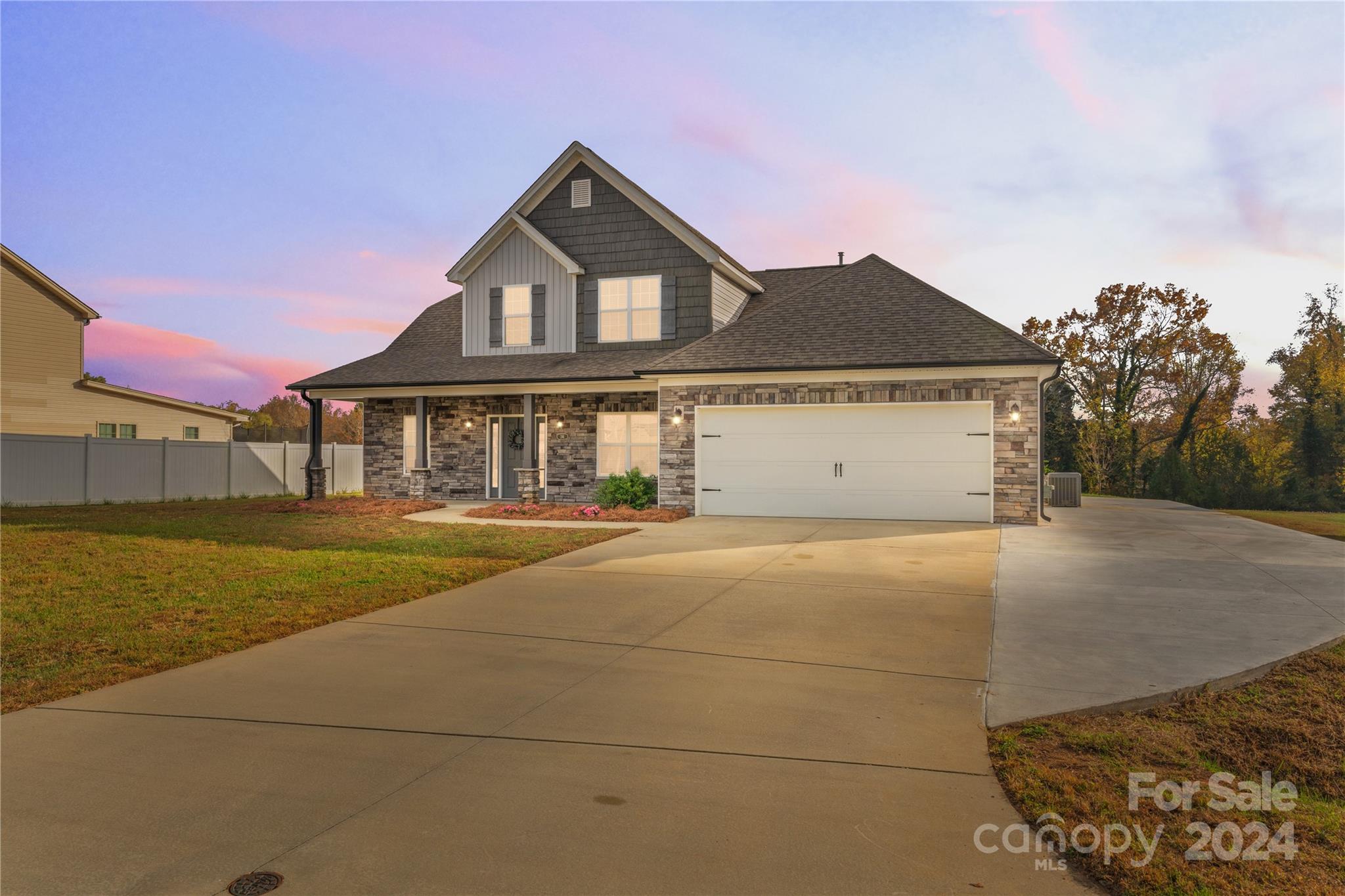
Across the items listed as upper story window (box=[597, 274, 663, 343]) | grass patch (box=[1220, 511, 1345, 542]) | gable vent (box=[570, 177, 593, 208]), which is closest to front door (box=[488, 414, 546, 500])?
upper story window (box=[597, 274, 663, 343])

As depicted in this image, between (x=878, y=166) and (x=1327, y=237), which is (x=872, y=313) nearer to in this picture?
(x=878, y=166)

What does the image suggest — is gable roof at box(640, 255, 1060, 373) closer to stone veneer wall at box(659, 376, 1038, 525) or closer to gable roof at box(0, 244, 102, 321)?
stone veneer wall at box(659, 376, 1038, 525)

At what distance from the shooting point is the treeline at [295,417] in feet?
180

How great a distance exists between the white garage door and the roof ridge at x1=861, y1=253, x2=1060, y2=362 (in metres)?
1.45

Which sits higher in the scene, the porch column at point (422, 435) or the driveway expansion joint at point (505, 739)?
the porch column at point (422, 435)

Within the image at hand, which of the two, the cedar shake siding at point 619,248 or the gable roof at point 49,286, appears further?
the gable roof at point 49,286

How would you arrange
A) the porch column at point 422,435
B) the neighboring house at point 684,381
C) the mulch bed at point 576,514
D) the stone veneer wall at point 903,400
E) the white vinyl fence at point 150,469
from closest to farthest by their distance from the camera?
the stone veneer wall at point 903,400
the neighboring house at point 684,381
the mulch bed at point 576,514
the white vinyl fence at point 150,469
the porch column at point 422,435

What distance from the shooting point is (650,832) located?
3074 mm

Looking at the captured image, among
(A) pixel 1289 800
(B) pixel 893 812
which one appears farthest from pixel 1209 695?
(B) pixel 893 812

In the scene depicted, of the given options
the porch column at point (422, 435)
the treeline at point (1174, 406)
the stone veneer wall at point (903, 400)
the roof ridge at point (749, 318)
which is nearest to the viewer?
the stone veneer wall at point (903, 400)

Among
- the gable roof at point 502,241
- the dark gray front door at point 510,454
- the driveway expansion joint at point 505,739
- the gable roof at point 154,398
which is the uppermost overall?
the gable roof at point 502,241

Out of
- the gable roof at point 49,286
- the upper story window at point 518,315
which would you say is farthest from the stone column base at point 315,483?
the gable roof at point 49,286

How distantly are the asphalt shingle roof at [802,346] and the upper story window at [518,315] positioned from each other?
→ 1.62 ft

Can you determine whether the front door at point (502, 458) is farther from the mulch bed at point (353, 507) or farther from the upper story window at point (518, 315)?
the upper story window at point (518, 315)
